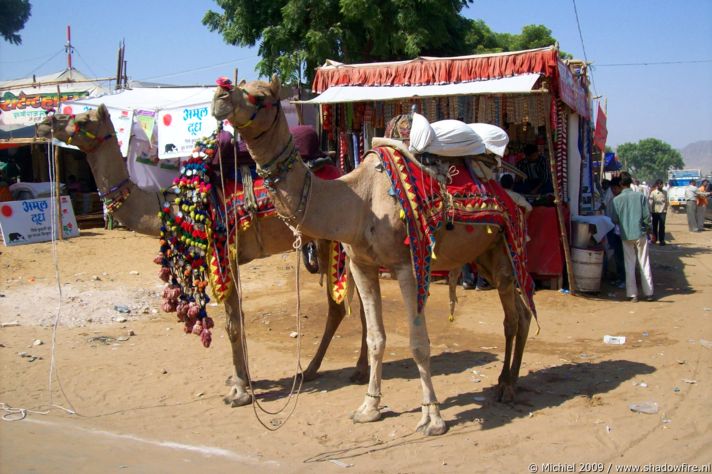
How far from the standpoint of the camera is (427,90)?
1023 centimetres

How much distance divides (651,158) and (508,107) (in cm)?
8437

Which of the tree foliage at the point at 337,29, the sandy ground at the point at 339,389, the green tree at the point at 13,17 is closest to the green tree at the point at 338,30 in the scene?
the tree foliage at the point at 337,29

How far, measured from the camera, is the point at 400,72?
35.5 feet

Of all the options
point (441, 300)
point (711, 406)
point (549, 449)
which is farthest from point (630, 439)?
point (441, 300)

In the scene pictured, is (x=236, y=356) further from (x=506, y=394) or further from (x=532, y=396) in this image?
(x=532, y=396)

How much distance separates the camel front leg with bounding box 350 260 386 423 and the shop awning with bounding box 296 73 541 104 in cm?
491

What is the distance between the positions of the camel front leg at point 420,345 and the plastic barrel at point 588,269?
230 inches

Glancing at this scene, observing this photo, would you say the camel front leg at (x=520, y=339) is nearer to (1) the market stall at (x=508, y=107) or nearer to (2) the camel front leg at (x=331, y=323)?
(2) the camel front leg at (x=331, y=323)

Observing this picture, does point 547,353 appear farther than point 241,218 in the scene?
Yes

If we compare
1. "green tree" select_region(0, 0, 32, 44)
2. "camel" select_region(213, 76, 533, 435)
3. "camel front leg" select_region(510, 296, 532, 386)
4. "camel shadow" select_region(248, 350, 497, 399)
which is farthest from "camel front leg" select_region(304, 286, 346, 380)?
"green tree" select_region(0, 0, 32, 44)

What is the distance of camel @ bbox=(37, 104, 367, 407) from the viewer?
523cm

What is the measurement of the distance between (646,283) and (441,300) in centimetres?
307

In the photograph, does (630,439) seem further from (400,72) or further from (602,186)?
(602,186)

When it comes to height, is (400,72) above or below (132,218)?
above
